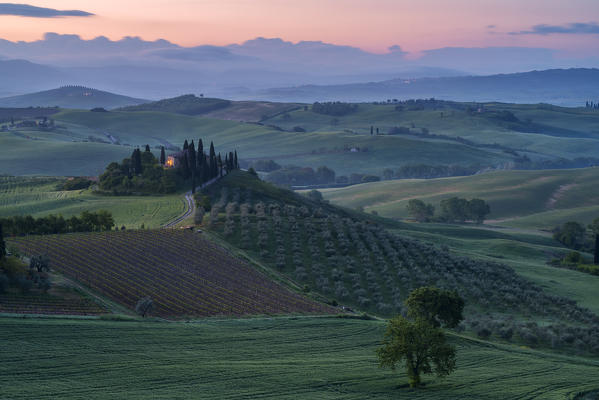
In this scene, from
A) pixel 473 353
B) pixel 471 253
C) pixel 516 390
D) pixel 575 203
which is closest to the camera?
pixel 516 390

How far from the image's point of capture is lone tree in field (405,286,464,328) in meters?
54.4

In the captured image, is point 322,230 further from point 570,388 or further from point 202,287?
point 570,388

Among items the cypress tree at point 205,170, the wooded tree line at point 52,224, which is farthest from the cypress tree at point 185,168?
the wooded tree line at point 52,224

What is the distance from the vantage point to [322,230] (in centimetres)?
9069

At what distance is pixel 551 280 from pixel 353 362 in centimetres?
5270

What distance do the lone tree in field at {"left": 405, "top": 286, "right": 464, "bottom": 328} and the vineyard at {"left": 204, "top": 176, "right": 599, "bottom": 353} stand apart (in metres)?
7.22

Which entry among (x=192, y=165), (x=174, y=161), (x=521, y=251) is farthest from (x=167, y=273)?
(x=174, y=161)

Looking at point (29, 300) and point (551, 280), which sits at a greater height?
point (29, 300)

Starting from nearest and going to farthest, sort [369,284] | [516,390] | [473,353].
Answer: [516,390], [473,353], [369,284]

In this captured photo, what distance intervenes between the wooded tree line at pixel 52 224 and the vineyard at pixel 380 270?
14.6m

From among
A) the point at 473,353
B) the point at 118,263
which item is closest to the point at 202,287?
the point at 118,263

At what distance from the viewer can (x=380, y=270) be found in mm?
78312

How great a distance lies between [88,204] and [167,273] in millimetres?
53663

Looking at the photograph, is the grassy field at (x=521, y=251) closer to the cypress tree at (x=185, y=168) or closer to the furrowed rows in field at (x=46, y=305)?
the cypress tree at (x=185, y=168)
